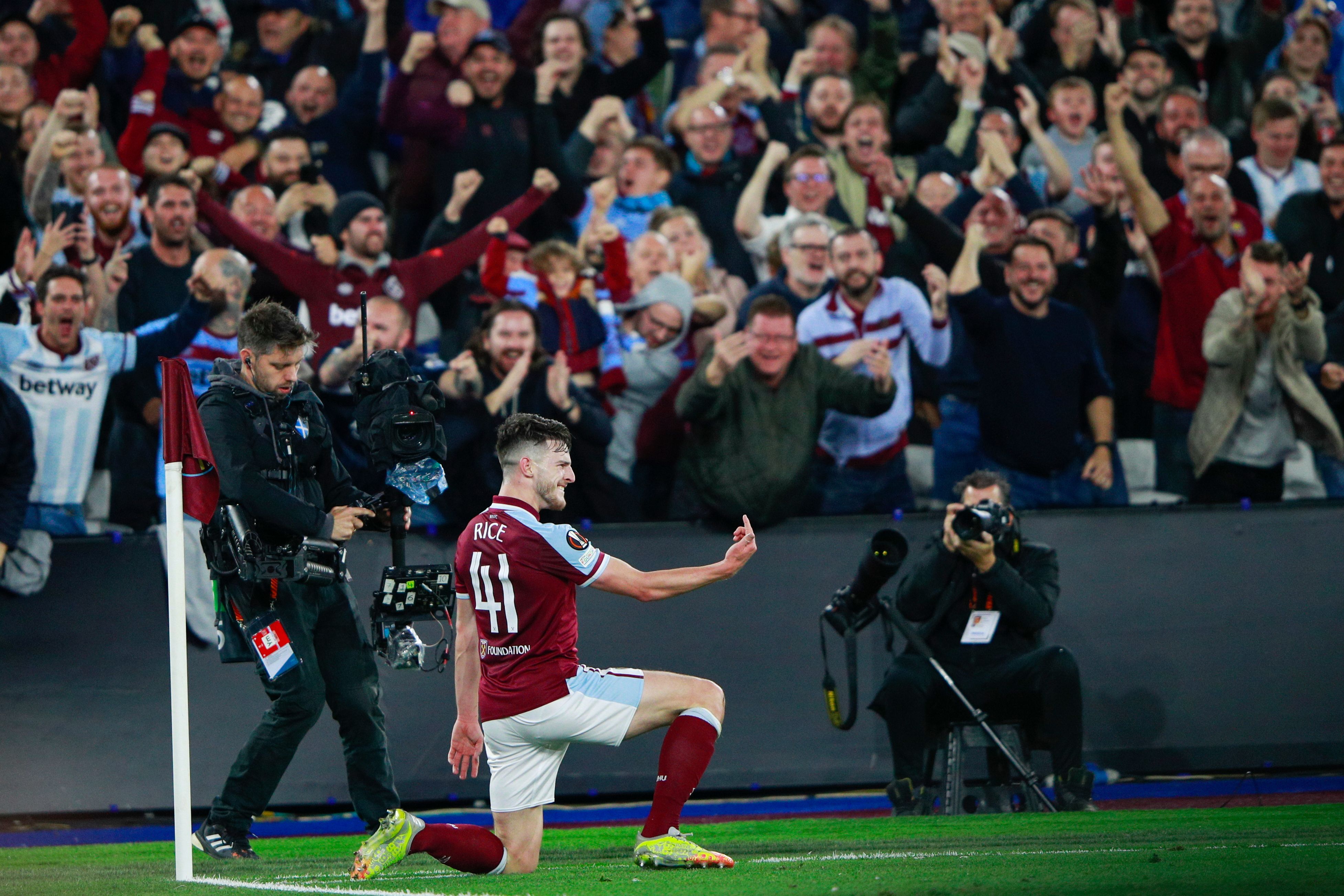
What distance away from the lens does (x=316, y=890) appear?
4949mm

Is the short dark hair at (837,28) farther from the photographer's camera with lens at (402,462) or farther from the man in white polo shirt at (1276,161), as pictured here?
the photographer's camera with lens at (402,462)

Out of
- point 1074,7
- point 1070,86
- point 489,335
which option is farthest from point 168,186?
point 1074,7

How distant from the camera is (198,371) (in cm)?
880

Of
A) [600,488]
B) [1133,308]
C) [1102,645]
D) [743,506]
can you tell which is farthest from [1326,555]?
[600,488]

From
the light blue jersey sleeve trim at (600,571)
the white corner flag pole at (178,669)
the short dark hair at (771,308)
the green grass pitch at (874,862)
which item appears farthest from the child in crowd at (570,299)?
the white corner flag pole at (178,669)

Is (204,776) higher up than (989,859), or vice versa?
(989,859)

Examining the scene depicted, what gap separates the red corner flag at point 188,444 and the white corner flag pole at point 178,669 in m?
0.10

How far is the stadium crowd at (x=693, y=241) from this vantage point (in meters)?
9.00

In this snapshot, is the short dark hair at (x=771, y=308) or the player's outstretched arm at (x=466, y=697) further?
the short dark hair at (x=771, y=308)

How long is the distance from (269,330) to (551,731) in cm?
196

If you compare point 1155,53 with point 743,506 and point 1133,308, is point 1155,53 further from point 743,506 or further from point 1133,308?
point 743,506

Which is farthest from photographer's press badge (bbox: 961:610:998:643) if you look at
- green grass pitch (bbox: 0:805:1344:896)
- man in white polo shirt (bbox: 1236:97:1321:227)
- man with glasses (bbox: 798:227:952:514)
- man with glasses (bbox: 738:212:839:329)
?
man in white polo shirt (bbox: 1236:97:1321:227)

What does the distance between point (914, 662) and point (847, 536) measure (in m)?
1.08

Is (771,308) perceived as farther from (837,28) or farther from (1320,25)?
(1320,25)
